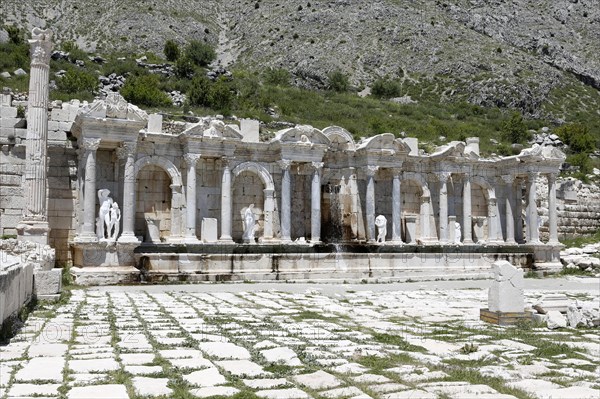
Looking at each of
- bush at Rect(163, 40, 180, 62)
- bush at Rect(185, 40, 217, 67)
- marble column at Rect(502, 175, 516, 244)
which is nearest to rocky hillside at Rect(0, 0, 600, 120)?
bush at Rect(163, 40, 180, 62)

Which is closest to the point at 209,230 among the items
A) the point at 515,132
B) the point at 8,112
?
the point at 8,112

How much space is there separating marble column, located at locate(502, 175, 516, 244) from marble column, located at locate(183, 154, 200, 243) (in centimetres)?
1513

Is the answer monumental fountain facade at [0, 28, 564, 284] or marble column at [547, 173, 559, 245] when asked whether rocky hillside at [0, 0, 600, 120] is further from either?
monumental fountain facade at [0, 28, 564, 284]

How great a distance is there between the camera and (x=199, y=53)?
2472 inches

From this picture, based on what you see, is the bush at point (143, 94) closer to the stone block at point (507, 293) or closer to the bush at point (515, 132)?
the bush at point (515, 132)

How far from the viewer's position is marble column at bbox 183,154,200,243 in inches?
878

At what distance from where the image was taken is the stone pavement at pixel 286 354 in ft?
18.8

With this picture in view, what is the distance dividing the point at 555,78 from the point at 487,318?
2360 inches

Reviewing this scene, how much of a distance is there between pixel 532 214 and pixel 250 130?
13455 mm

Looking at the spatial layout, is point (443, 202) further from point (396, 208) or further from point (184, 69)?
point (184, 69)

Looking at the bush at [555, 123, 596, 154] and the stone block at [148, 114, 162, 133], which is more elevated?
the bush at [555, 123, 596, 154]

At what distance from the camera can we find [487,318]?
10.9m

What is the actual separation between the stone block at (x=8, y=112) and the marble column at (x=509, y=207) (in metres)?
21.1

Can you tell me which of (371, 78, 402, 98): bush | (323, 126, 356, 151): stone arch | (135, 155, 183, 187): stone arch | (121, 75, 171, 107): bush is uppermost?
(371, 78, 402, 98): bush
